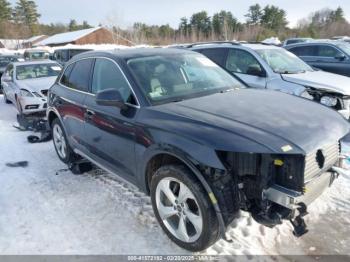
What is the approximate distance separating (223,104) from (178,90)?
1.93 ft

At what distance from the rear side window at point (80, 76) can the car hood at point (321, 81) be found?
162 inches

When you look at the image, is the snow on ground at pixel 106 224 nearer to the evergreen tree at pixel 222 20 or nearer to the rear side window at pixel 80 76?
the rear side window at pixel 80 76

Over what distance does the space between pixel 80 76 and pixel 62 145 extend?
1.32 metres

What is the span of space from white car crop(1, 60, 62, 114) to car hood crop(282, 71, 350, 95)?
6.07m

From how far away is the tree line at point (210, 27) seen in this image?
52.3 m

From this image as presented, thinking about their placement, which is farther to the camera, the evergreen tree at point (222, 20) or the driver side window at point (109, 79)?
the evergreen tree at point (222, 20)

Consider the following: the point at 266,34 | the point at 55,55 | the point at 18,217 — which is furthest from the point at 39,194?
the point at 266,34

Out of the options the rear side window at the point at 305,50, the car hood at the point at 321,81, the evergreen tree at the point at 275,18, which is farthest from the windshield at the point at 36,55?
the evergreen tree at the point at 275,18

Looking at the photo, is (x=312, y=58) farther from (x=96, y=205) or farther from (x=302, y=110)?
(x=96, y=205)

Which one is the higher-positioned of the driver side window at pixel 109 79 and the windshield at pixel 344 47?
the windshield at pixel 344 47

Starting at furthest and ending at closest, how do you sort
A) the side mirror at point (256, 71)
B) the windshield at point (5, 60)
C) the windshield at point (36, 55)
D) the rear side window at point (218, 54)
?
the windshield at point (36, 55) → the windshield at point (5, 60) → the rear side window at point (218, 54) → the side mirror at point (256, 71)

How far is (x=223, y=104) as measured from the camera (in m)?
3.29

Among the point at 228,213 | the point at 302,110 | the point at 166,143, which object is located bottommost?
the point at 228,213

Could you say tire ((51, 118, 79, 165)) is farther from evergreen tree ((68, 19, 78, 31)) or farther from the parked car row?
evergreen tree ((68, 19, 78, 31))
